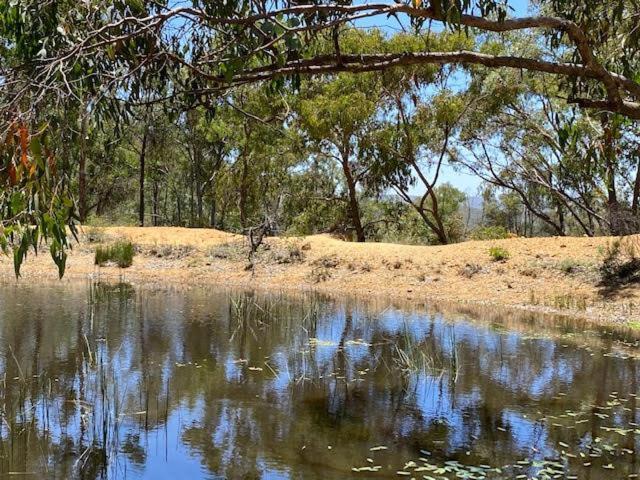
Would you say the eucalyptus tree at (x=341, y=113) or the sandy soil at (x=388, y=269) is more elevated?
the eucalyptus tree at (x=341, y=113)

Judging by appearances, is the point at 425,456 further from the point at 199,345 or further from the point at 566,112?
the point at 566,112

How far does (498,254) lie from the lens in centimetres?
1727

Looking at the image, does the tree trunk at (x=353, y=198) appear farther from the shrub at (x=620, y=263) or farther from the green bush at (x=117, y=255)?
the shrub at (x=620, y=263)

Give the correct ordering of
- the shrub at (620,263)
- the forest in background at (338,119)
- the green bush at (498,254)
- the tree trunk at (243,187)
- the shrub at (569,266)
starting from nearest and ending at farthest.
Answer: the forest in background at (338,119)
the shrub at (620,263)
the shrub at (569,266)
the green bush at (498,254)
the tree trunk at (243,187)

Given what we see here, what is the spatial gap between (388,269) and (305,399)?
11310 mm

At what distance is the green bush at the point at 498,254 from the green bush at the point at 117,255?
9.58 metres

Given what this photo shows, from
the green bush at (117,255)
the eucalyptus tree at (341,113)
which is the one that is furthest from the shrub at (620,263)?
the green bush at (117,255)

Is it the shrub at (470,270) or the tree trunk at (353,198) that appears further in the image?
the tree trunk at (353,198)

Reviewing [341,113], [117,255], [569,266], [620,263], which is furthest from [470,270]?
[117,255]

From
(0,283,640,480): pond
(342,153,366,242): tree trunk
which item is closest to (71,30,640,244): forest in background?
(342,153,366,242): tree trunk

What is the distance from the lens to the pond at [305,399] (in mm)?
5066

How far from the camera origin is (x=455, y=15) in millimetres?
4527

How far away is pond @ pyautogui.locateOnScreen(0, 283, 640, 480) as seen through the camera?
16.6ft

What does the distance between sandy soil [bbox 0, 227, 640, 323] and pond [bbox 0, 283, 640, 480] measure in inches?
145
